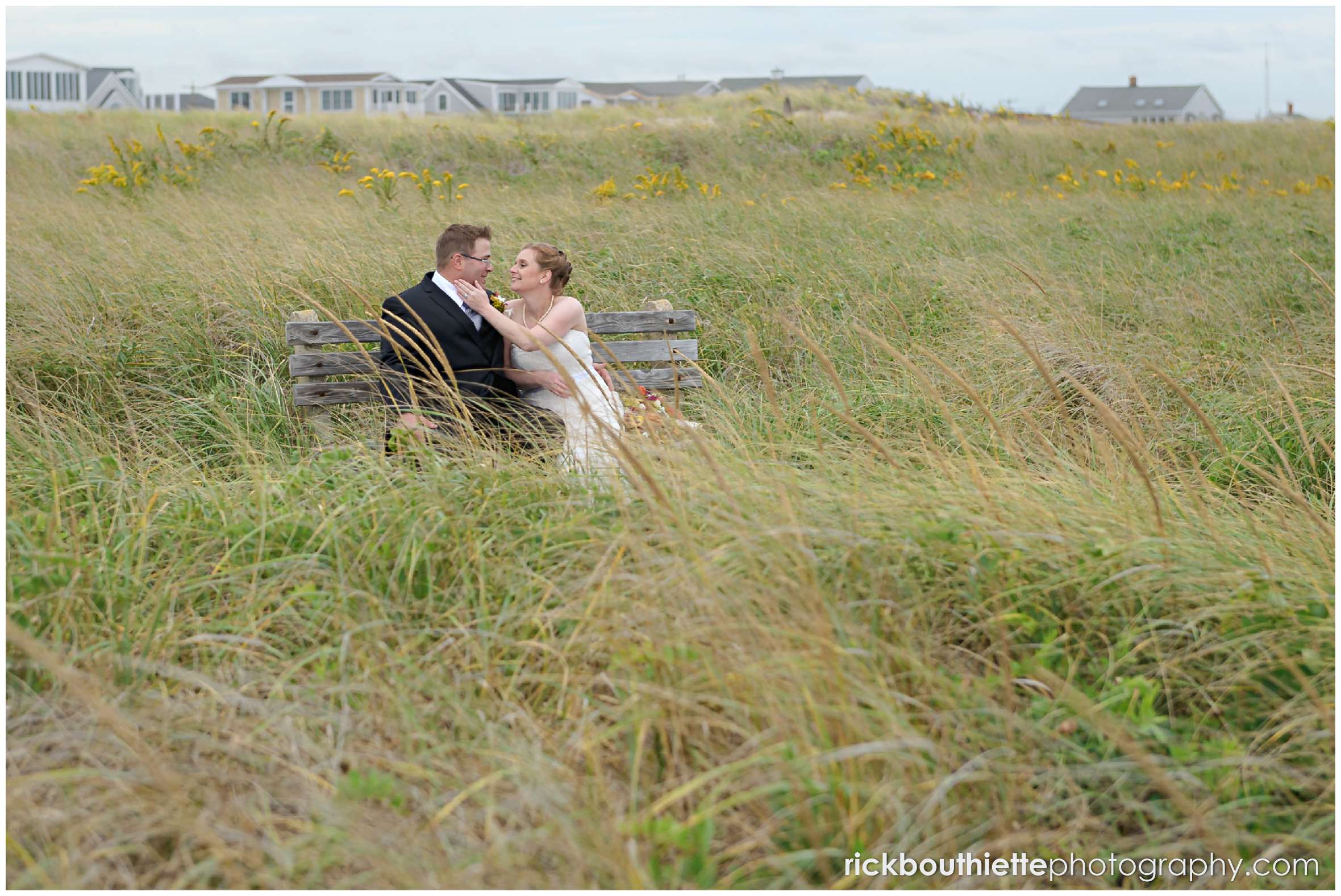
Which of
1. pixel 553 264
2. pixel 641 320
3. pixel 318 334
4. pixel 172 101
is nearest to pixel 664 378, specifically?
pixel 641 320

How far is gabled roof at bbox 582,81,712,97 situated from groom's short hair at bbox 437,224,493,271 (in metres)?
70.7

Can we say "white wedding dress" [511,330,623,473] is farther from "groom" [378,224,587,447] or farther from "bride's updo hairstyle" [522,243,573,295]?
"bride's updo hairstyle" [522,243,573,295]

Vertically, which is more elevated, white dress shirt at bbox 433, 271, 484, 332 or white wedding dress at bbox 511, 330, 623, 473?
white dress shirt at bbox 433, 271, 484, 332

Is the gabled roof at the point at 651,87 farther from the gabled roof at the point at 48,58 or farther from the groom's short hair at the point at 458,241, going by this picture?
the groom's short hair at the point at 458,241

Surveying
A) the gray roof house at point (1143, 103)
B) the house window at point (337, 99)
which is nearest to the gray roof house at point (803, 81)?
the gray roof house at point (1143, 103)

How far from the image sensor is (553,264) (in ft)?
15.5

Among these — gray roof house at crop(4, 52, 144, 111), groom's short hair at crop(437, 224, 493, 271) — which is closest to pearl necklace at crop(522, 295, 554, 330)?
groom's short hair at crop(437, 224, 493, 271)

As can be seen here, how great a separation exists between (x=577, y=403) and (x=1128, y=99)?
81491 millimetres

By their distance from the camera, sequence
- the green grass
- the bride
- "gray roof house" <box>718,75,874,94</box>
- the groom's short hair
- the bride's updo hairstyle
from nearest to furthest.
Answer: the green grass, the bride, the groom's short hair, the bride's updo hairstyle, "gray roof house" <box>718,75,874,94</box>

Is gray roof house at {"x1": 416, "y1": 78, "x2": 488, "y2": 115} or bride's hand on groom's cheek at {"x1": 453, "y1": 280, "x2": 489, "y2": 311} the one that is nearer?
bride's hand on groom's cheek at {"x1": 453, "y1": 280, "x2": 489, "y2": 311}

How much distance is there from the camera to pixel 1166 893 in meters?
1.93

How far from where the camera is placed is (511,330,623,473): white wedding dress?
10.3 ft

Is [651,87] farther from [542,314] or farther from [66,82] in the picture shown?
[542,314]

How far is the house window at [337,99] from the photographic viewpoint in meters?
65.2
